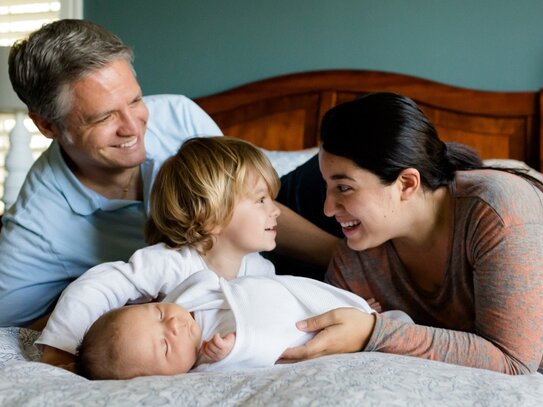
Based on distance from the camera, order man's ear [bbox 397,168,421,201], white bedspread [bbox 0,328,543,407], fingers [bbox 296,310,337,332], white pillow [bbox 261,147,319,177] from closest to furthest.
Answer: white bedspread [bbox 0,328,543,407], fingers [bbox 296,310,337,332], man's ear [bbox 397,168,421,201], white pillow [bbox 261,147,319,177]

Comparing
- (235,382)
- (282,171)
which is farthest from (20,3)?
(235,382)

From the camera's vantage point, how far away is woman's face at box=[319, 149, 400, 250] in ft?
5.14

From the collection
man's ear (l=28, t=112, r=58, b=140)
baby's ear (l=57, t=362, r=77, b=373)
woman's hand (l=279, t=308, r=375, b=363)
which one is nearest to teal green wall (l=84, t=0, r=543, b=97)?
man's ear (l=28, t=112, r=58, b=140)

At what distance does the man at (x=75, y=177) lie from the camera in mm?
1938

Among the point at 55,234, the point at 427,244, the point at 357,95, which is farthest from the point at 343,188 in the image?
the point at 357,95

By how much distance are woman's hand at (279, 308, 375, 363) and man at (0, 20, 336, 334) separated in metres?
0.54

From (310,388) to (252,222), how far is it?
2.43ft

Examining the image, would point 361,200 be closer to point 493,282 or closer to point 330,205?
point 330,205

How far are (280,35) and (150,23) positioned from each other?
0.64 m

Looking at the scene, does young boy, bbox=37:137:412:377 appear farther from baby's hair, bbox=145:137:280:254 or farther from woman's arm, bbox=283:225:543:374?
woman's arm, bbox=283:225:543:374

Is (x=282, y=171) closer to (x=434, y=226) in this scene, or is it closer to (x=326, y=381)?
(x=434, y=226)

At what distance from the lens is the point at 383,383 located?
1134mm

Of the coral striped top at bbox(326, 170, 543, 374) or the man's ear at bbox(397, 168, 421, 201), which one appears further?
the man's ear at bbox(397, 168, 421, 201)

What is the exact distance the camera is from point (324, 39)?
9.91 ft
